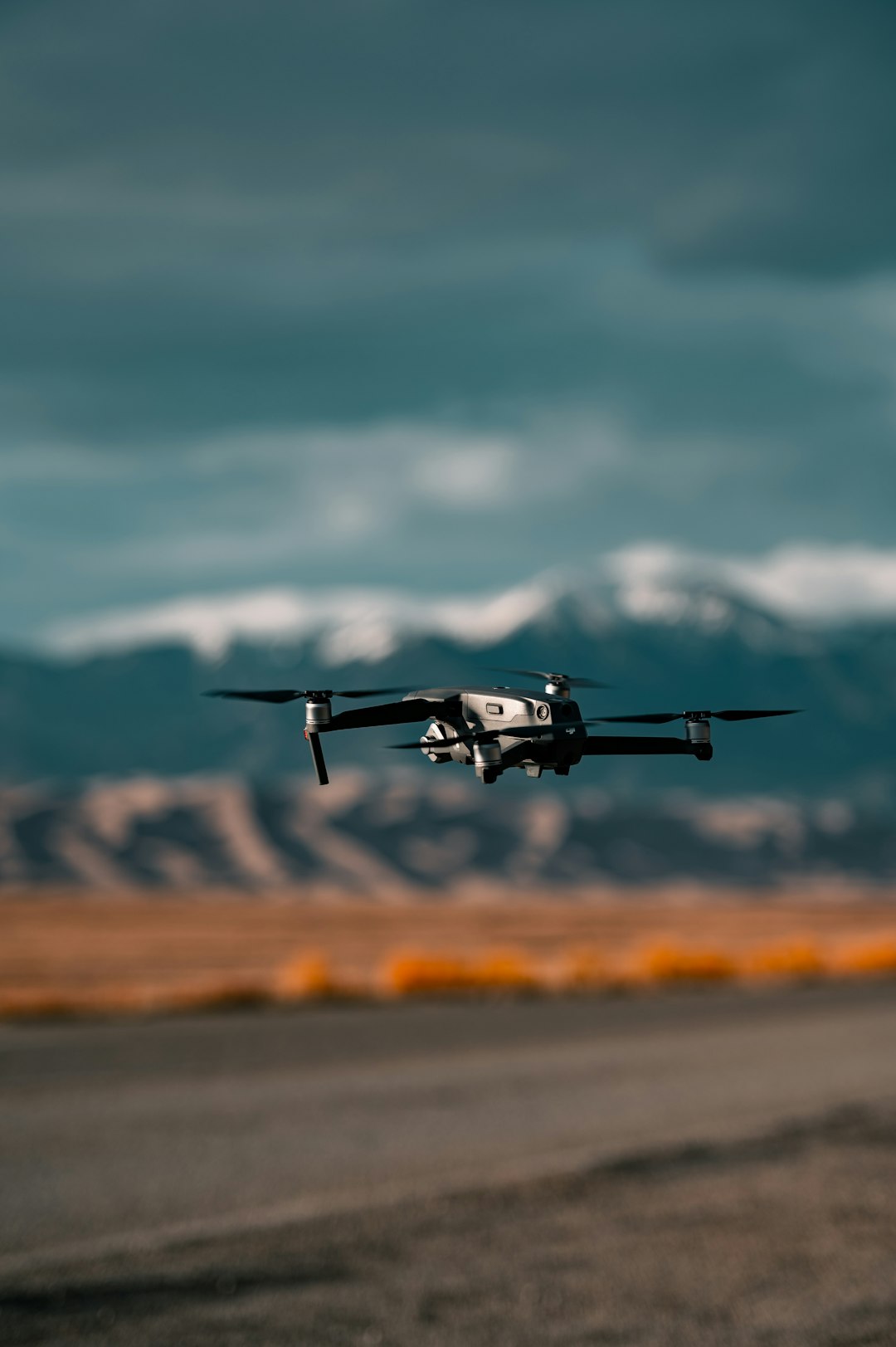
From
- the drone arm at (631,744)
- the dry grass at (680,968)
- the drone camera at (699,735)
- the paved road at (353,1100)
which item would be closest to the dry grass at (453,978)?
the paved road at (353,1100)

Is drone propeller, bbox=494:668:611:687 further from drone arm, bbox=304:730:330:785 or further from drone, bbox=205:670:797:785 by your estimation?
drone arm, bbox=304:730:330:785

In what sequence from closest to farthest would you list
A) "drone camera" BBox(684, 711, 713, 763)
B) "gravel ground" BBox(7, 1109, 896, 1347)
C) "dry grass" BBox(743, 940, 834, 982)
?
"drone camera" BBox(684, 711, 713, 763) < "gravel ground" BBox(7, 1109, 896, 1347) < "dry grass" BBox(743, 940, 834, 982)

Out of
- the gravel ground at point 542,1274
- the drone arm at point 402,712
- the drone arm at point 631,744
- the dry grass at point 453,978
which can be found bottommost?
the gravel ground at point 542,1274

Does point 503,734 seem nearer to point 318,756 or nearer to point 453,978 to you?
point 318,756

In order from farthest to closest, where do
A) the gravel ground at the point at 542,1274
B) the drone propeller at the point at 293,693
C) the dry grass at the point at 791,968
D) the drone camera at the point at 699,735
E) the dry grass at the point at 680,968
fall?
the dry grass at the point at 791,968 → the dry grass at the point at 680,968 → the gravel ground at the point at 542,1274 → the drone camera at the point at 699,735 → the drone propeller at the point at 293,693

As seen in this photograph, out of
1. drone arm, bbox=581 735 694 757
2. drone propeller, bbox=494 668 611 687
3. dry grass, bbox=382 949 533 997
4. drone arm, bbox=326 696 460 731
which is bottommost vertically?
dry grass, bbox=382 949 533 997

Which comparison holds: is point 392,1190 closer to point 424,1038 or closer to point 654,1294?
point 654,1294

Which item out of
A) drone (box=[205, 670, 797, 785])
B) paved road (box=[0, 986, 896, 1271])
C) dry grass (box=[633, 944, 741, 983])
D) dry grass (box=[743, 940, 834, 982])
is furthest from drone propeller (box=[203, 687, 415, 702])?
dry grass (box=[743, 940, 834, 982])

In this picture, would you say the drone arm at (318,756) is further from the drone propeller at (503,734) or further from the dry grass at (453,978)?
the dry grass at (453,978)
